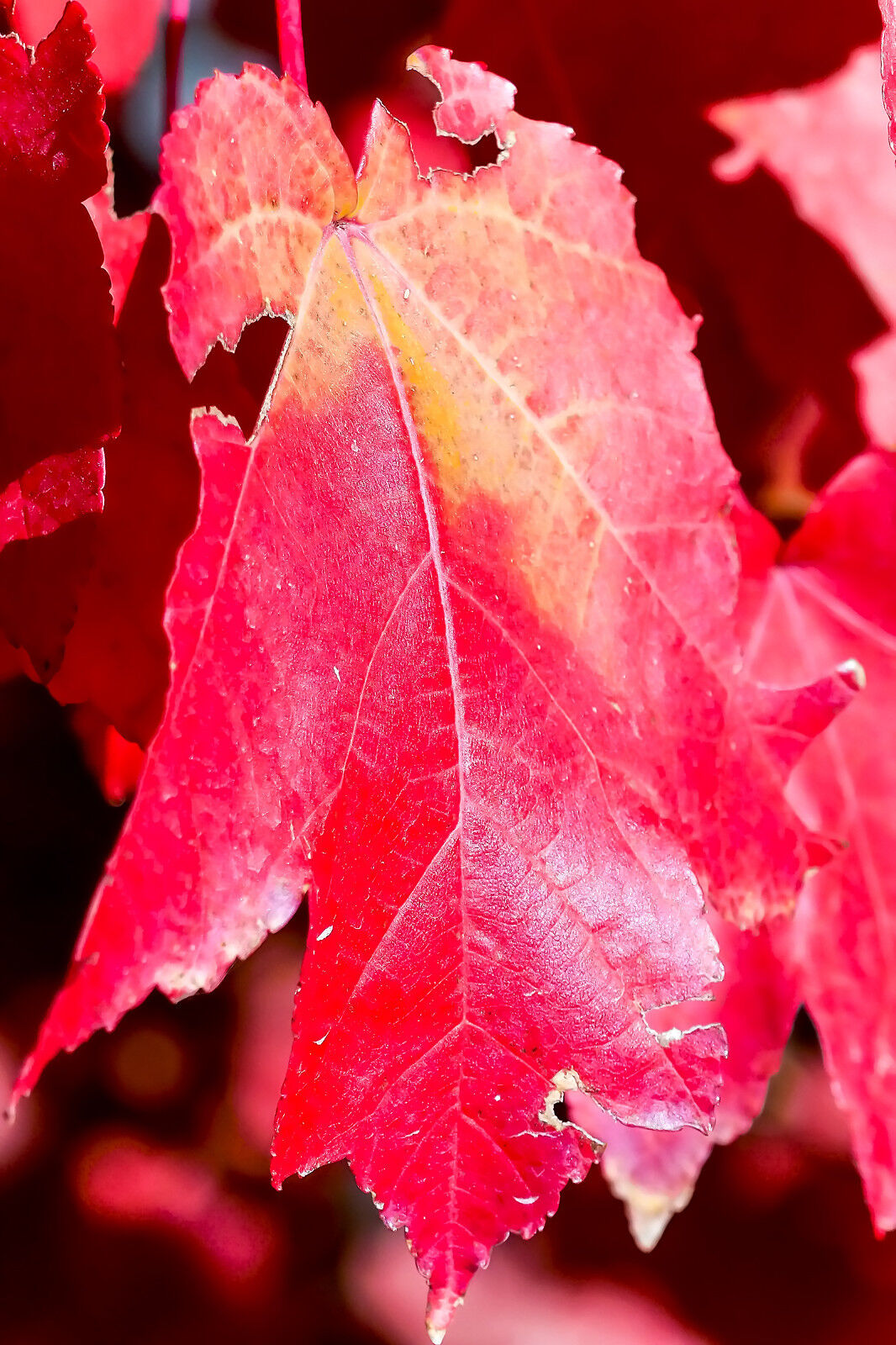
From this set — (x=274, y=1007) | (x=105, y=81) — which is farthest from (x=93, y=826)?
(x=105, y=81)

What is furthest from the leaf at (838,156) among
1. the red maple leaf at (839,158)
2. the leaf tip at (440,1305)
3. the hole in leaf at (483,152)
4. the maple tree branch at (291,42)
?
the leaf tip at (440,1305)

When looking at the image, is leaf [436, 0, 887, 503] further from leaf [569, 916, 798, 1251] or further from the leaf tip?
the leaf tip

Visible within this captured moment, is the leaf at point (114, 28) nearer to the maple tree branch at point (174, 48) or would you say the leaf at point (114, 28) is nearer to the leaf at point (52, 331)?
the maple tree branch at point (174, 48)

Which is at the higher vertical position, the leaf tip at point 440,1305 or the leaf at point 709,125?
the leaf at point 709,125

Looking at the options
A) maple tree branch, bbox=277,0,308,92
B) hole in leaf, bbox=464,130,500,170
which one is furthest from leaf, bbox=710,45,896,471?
maple tree branch, bbox=277,0,308,92

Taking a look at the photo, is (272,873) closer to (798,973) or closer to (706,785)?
(706,785)
